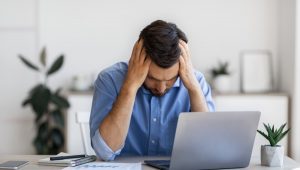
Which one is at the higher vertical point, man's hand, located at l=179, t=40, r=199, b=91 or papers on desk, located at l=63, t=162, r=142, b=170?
man's hand, located at l=179, t=40, r=199, b=91

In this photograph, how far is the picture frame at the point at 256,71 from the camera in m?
4.79

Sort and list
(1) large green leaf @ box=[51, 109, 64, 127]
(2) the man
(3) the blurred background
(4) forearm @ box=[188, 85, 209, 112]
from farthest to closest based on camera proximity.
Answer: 1. (3) the blurred background
2. (1) large green leaf @ box=[51, 109, 64, 127]
3. (4) forearm @ box=[188, 85, 209, 112]
4. (2) the man

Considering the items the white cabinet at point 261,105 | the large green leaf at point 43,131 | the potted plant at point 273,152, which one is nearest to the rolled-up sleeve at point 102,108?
the potted plant at point 273,152

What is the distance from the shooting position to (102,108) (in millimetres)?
2100

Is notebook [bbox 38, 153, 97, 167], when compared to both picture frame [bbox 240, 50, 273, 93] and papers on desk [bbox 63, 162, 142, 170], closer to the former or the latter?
papers on desk [bbox 63, 162, 142, 170]

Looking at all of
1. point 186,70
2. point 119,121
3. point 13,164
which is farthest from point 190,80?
point 13,164

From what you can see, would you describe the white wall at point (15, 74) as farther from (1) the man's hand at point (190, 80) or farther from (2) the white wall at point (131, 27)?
(1) the man's hand at point (190, 80)

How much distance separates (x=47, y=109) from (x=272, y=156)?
9.91 feet

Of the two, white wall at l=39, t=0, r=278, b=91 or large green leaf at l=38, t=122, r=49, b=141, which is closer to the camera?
large green leaf at l=38, t=122, r=49, b=141

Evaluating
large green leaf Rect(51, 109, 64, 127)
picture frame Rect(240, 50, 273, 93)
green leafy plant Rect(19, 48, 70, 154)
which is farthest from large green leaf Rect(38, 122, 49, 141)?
picture frame Rect(240, 50, 273, 93)

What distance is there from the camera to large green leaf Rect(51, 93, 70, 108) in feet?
14.6

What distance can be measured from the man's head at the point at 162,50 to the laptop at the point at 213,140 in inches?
12.0

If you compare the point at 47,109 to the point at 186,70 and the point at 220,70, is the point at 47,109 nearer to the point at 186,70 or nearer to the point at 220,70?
the point at 220,70

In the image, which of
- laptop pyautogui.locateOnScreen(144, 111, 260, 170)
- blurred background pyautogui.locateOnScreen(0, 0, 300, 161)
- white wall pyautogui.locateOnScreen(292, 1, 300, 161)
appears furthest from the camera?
blurred background pyautogui.locateOnScreen(0, 0, 300, 161)
